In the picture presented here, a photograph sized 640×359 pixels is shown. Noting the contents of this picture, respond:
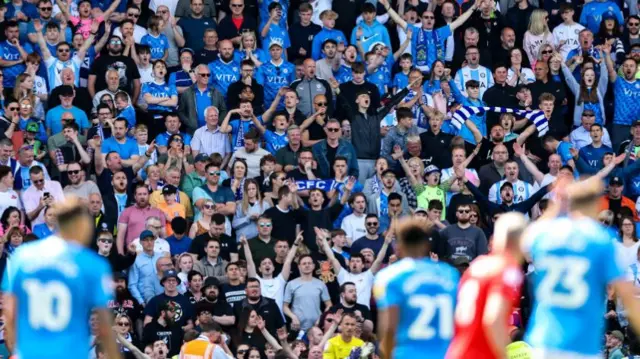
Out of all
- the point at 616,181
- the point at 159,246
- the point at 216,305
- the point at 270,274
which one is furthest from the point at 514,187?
the point at 159,246

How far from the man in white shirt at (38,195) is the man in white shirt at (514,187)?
5931 millimetres

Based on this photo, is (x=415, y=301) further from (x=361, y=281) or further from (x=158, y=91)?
(x=158, y=91)

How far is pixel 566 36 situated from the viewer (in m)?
26.5

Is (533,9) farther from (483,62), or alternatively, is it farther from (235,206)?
(235,206)

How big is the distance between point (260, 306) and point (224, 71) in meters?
5.32

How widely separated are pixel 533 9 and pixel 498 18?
0.76 meters

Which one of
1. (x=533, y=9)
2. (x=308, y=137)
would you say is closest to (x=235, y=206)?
(x=308, y=137)

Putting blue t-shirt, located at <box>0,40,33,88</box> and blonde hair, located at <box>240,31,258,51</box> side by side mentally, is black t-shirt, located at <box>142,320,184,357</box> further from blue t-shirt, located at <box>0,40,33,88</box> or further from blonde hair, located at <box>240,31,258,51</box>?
blonde hair, located at <box>240,31,258,51</box>

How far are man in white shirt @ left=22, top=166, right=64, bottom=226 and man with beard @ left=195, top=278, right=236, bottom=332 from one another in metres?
2.44

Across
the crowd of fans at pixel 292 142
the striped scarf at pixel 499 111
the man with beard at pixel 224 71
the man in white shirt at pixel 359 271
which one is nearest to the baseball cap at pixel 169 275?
the crowd of fans at pixel 292 142

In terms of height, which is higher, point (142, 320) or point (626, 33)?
point (626, 33)

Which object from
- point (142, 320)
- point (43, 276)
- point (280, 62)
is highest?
point (280, 62)

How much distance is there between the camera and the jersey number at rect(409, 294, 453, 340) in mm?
12047

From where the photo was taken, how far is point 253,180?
22.2 m
